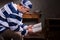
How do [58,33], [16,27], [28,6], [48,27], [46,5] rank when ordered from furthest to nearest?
[46,5] → [58,33] → [48,27] → [28,6] → [16,27]

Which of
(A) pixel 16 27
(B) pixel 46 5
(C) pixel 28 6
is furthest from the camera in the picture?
(B) pixel 46 5

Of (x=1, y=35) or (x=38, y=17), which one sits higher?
(x=38, y=17)

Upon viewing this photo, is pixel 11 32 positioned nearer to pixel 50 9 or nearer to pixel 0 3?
pixel 0 3

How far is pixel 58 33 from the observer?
6.98 feet

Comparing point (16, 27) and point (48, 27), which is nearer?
point (16, 27)

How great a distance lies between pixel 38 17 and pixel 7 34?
94cm

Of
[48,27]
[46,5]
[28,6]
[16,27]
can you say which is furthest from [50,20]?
[46,5]

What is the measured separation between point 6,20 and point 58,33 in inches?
39.4

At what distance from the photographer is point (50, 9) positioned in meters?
3.21

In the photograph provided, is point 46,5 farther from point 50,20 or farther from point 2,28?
point 2,28

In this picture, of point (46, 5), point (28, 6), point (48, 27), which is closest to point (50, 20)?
point (48, 27)

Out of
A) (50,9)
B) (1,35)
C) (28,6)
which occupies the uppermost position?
(50,9)

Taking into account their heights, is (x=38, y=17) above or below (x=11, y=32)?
above

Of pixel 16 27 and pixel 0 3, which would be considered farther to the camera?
pixel 0 3
